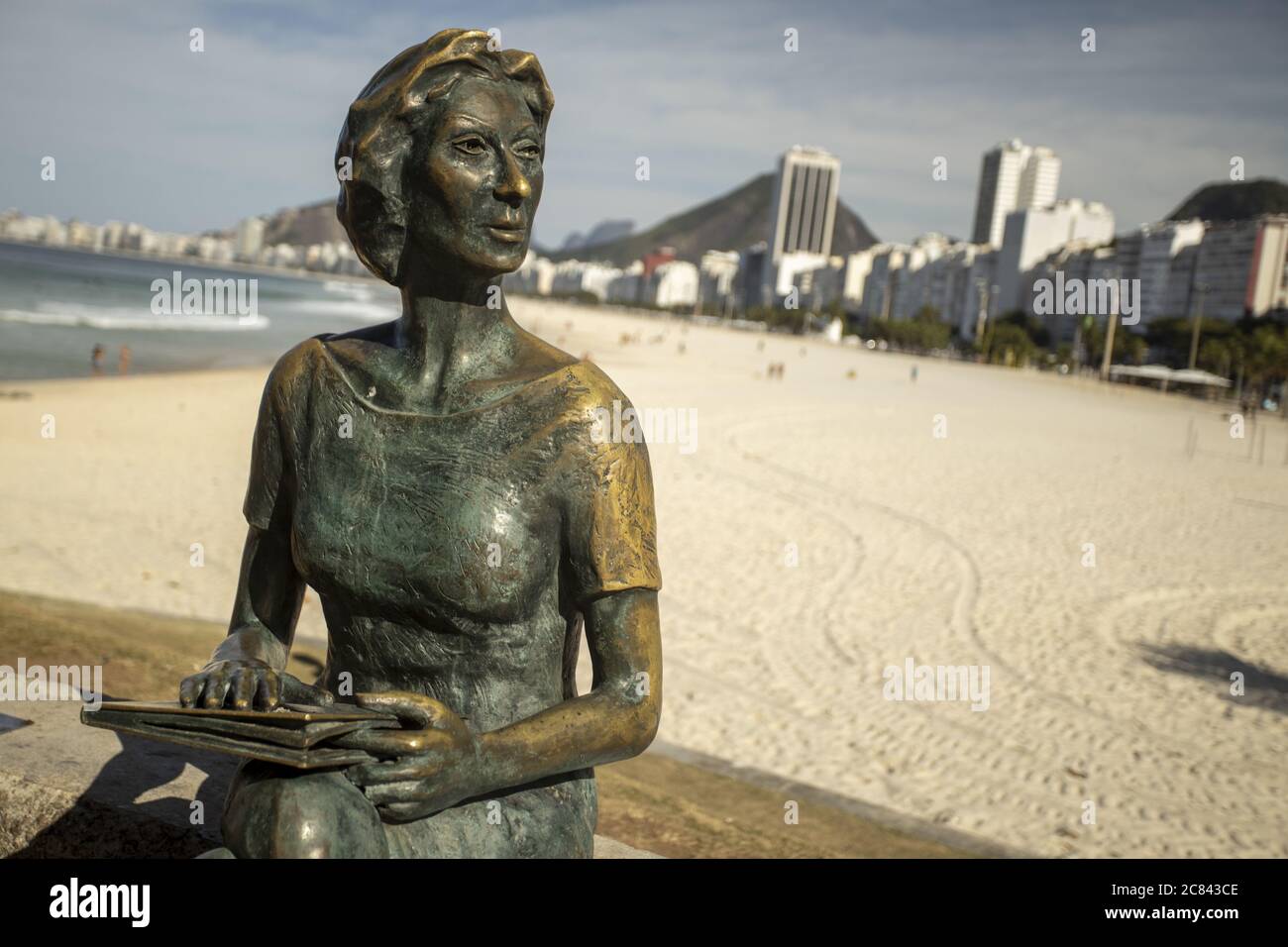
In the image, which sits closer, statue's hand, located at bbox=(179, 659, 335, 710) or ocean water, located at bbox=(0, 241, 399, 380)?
statue's hand, located at bbox=(179, 659, 335, 710)

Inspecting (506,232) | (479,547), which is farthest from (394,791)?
(506,232)

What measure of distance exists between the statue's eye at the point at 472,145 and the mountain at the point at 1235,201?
179 meters

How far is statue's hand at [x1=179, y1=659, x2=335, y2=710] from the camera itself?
219cm

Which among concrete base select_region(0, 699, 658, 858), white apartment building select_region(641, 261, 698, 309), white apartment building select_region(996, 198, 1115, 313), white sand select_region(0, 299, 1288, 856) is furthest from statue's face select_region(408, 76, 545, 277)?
white apartment building select_region(641, 261, 698, 309)

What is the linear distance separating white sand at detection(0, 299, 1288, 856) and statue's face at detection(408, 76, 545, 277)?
543cm

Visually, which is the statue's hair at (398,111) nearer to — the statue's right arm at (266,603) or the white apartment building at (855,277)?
the statue's right arm at (266,603)

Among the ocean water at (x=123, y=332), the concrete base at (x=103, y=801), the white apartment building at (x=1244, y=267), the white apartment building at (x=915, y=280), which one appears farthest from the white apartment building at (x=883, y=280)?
the concrete base at (x=103, y=801)

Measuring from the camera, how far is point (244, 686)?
2.21m

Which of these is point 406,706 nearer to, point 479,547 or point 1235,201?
point 479,547

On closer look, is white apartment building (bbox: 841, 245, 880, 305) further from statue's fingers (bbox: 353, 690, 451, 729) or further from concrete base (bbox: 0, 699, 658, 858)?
statue's fingers (bbox: 353, 690, 451, 729)

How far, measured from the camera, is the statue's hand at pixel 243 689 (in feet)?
7.19

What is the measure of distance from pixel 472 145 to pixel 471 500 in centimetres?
74

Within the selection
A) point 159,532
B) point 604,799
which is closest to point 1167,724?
point 604,799

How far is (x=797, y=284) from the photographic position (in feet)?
546
